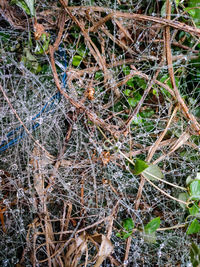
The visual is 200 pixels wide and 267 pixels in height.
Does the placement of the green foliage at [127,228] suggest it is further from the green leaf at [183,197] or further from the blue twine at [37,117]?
the blue twine at [37,117]

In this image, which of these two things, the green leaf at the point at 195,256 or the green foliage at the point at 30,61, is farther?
the green foliage at the point at 30,61

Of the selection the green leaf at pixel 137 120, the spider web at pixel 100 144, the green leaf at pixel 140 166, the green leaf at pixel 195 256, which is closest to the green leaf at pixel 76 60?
the spider web at pixel 100 144

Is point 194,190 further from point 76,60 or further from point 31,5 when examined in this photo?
point 31,5

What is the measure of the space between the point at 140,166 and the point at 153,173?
6 cm

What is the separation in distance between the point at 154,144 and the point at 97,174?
0.70ft

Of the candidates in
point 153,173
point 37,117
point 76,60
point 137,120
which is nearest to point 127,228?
point 153,173

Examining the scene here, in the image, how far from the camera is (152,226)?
29.5 inches

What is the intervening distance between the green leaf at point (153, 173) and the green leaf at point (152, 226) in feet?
0.41

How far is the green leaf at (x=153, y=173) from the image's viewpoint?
751 millimetres

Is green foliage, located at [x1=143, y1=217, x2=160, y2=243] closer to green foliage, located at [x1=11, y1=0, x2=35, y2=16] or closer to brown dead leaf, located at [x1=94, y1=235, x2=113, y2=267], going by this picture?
brown dead leaf, located at [x1=94, y1=235, x2=113, y2=267]

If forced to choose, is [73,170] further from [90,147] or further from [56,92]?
[56,92]

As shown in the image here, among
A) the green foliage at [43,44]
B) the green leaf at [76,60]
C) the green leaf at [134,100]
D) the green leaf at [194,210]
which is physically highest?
the green foliage at [43,44]

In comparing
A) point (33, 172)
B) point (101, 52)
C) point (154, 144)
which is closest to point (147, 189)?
point (154, 144)

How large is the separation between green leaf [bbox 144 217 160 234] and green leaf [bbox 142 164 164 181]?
125 mm
